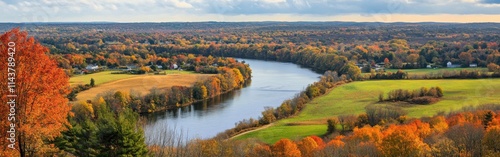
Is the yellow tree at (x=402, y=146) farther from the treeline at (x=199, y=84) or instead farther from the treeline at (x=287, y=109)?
the treeline at (x=199, y=84)

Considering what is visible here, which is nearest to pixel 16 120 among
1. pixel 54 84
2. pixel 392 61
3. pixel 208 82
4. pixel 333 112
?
pixel 54 84

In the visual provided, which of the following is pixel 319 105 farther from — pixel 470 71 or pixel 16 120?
pixel 16 120

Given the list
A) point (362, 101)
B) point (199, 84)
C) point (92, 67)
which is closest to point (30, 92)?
point (362, 101)

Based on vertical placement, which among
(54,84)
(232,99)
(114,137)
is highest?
(54,84)

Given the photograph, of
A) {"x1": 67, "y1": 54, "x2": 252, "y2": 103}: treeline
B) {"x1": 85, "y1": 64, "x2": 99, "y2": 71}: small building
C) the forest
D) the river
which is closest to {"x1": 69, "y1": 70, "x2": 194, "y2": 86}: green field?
the forest

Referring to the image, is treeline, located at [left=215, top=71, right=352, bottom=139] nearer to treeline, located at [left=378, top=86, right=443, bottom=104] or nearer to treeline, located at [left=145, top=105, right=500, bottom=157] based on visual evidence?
treeline, located at [left=378, top=86, right=443, bottom=104]

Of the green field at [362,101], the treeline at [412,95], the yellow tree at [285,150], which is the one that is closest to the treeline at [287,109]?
the green field at [362,101]

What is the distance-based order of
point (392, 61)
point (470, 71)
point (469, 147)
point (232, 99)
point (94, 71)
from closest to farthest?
point (469, 147), point (232, 99), point (470, 71), point (94, 71), point (392, 61)
